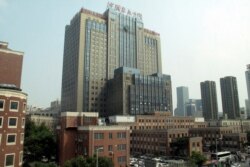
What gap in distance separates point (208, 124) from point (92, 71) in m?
86.5

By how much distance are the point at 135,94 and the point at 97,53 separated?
46.2m

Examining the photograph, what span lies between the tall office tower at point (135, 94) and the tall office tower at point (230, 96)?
5480cm

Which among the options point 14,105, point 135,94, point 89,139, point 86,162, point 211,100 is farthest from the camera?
point 211,100

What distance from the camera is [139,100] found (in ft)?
505

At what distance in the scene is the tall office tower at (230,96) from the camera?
188 metres

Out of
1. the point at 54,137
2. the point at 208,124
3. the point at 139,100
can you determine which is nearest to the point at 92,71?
the point at 139,100

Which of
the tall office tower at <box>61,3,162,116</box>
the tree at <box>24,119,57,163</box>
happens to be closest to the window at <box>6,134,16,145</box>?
the tree at <box>24,119,57,163</box>

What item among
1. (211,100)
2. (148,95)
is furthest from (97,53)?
(211,100)

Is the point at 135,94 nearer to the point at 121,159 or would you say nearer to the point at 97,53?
the point at 97,53

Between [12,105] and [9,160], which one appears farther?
[12,105]

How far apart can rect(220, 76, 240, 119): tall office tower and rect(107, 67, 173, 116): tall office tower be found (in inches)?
2158

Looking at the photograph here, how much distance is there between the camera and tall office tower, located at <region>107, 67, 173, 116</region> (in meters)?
151

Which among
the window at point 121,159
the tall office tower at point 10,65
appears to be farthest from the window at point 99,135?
the tall office tower at point 10,65

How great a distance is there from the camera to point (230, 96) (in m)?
190
